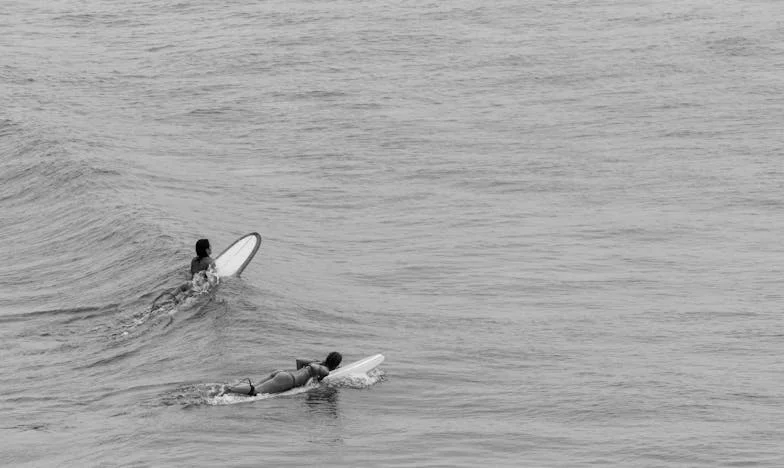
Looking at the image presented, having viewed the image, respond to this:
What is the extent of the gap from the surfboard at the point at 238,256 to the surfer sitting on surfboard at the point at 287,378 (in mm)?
7903

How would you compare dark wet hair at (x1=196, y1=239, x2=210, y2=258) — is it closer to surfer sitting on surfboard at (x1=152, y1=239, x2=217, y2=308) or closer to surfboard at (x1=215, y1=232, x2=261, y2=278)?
surfer sitting on surfboard at (x1=152, y1=239, x2=217, y2=308)

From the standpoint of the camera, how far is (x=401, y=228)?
1971 inches

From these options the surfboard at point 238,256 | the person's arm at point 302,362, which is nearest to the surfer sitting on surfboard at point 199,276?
the surfboard at point 238,256

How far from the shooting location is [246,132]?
214 ft

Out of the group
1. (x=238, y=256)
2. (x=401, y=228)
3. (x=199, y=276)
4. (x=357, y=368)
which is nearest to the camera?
(x=357, y=368)

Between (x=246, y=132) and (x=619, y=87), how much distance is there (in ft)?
63.7

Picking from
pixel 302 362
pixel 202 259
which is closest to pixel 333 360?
pixel 302 362

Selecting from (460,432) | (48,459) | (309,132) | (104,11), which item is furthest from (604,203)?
(104,11)

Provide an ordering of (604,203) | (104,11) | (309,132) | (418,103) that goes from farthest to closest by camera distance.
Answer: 1. (104,11)
2. (418,103)
3. (309,132)
4. (604,203)

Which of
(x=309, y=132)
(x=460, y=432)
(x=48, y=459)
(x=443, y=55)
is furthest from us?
(x=443, y=55)

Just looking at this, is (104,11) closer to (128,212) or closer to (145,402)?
(128,212)

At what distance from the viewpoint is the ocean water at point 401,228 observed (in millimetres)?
30312

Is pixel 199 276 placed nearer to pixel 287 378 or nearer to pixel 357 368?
pixel 357 368

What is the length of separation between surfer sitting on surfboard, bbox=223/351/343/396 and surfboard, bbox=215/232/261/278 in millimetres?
7903
